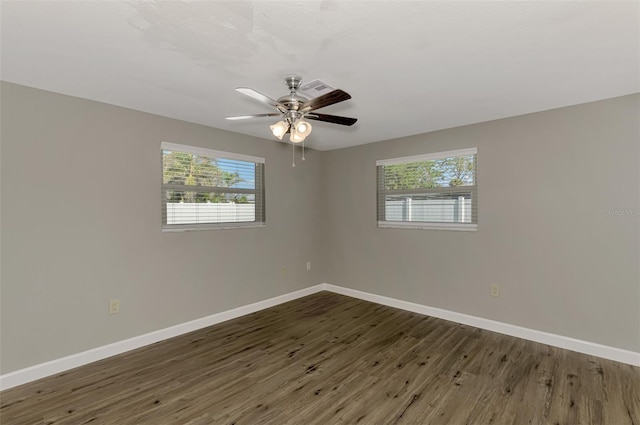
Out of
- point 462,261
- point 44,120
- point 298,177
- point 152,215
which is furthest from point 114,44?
point 462,261

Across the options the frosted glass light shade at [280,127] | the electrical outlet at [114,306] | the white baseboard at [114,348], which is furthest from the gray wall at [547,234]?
the electrical outlet at [114,306]

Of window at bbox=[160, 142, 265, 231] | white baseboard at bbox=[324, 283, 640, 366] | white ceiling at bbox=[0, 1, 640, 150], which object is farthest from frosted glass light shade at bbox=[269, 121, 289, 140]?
white baseboard at bbox=[324, 283, 640, 366]

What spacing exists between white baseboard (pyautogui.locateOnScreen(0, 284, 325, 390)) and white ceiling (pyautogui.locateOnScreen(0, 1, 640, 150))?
7.26 feet

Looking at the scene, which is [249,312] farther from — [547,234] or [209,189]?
[547,234]

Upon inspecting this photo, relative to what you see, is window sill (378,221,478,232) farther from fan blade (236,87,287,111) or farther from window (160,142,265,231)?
fan blade (236,87,287,111)

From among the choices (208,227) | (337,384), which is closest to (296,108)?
(208,227)

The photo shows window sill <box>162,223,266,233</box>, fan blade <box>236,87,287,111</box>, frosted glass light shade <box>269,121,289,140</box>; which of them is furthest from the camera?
window sill <box>162,223,266,233</box>

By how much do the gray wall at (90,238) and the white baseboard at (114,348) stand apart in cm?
6

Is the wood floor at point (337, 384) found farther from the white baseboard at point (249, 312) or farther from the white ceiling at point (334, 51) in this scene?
the white ceiling at point (334, 51)

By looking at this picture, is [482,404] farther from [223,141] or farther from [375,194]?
[223,141]

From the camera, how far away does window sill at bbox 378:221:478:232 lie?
3479 millimetres

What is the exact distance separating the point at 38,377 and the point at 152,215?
1.53m

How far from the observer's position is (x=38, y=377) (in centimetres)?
237

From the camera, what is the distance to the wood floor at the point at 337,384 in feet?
6.44
